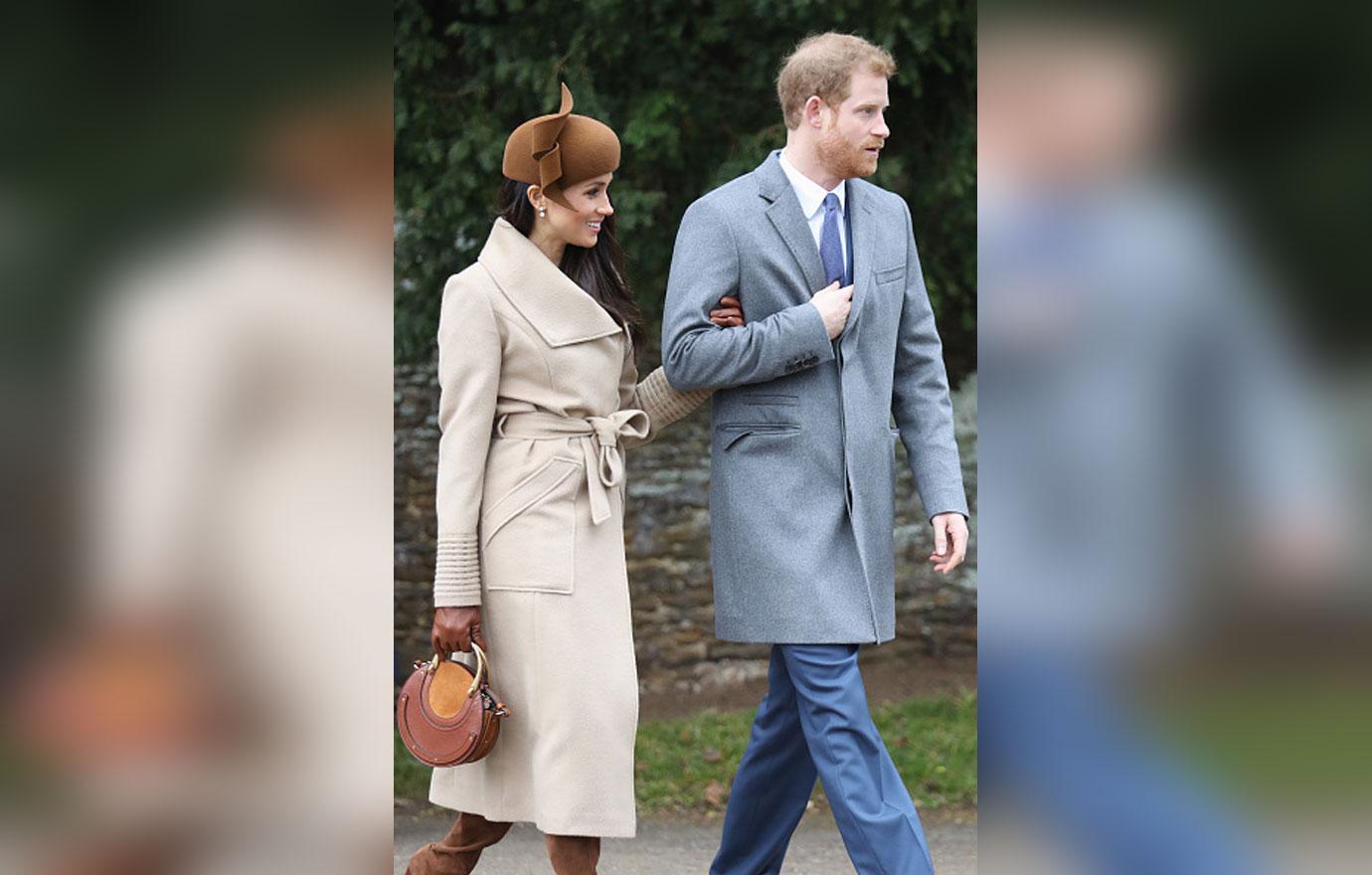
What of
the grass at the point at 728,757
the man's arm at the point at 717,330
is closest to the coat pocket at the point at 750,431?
the man's arm at the point at 717,330

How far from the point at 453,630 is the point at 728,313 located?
0.96 meters

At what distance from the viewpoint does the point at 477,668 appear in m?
3.49

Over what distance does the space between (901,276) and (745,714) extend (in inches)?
152

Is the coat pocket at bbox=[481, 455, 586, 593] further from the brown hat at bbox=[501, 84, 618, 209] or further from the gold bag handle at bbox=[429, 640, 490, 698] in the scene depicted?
the brown hat at bbox=[501, 84, 618, 209]

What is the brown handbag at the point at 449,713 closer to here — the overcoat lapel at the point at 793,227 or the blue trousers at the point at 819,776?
the blue trousers at the point at 819,776

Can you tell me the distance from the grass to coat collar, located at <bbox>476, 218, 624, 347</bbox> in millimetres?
2956

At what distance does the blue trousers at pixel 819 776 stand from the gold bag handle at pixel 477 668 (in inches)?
25.8

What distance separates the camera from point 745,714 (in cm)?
734

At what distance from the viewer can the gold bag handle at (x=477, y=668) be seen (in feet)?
11.3

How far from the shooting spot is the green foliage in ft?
21.4
